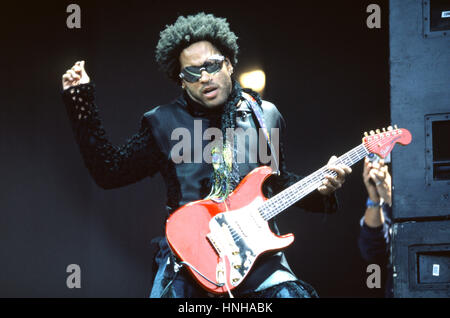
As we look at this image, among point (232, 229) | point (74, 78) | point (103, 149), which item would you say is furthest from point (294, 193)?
point (74, 78)

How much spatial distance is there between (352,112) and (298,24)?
2.56 feet

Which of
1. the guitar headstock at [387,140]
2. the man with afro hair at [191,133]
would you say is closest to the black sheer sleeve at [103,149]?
the man with afro hair at [191,133]

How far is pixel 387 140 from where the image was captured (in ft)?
8.03

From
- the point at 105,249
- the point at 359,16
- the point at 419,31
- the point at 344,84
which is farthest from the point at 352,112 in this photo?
the point at 105,249

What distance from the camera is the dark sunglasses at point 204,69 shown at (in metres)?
2.51

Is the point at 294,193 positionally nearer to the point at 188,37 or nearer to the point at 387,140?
the point at 387,140

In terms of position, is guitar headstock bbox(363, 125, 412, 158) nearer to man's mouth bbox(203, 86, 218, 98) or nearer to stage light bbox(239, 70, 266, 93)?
man's mouth bbox(203, 86, 218, 98)

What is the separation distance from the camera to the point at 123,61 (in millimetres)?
4234

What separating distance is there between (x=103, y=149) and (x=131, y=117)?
5.92ft

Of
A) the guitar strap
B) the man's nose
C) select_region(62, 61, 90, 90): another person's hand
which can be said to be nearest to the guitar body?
the guitar strap

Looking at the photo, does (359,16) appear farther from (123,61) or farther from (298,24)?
(123,61)

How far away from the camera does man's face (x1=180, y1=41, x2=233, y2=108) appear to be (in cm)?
251

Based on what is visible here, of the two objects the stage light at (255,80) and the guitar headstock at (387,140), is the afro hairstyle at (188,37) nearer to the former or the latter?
the guitar headstock at (387,140)

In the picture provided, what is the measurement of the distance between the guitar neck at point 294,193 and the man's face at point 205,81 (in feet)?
1.71
